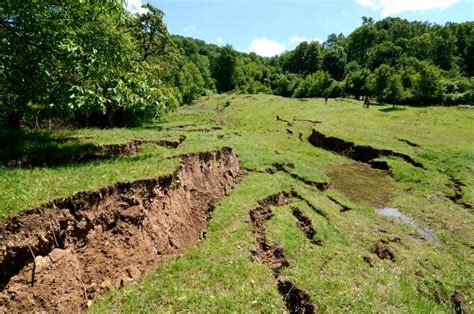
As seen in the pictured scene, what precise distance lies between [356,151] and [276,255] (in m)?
22.1

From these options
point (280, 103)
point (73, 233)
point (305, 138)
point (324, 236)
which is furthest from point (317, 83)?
point (73, 233)

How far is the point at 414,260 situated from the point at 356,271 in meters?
3.75

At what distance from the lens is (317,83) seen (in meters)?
83.7

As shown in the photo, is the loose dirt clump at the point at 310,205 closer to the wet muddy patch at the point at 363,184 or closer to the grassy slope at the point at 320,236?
the grassy slope at the point at 320,236

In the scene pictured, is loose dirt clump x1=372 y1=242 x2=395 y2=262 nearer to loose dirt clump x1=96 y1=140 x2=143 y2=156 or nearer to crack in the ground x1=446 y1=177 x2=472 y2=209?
crack in the ground x1=446 y1=177 x2=472 y2=209

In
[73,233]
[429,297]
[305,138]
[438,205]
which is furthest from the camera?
[305,138]

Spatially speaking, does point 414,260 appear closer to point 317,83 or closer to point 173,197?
point 173,197

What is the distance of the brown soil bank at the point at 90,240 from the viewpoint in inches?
345

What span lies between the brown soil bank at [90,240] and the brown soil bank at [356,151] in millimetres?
19758

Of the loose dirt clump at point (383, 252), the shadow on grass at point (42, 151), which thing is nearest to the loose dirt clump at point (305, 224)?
the loose dirt clump at point (383, 252)

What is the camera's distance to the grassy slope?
10516 mm

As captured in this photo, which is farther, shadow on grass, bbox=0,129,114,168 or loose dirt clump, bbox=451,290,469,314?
shadow on grass, bbox=0,129,114,168

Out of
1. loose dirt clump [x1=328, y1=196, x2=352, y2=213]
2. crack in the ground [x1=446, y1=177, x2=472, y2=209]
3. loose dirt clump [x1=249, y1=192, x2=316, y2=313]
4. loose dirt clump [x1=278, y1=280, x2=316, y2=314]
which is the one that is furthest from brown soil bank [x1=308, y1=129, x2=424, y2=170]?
loose dirt clump [x1=278, y1=280, x2=316, y2=314]

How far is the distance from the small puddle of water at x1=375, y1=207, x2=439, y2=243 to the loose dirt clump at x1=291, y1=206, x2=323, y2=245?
5.70 meters
